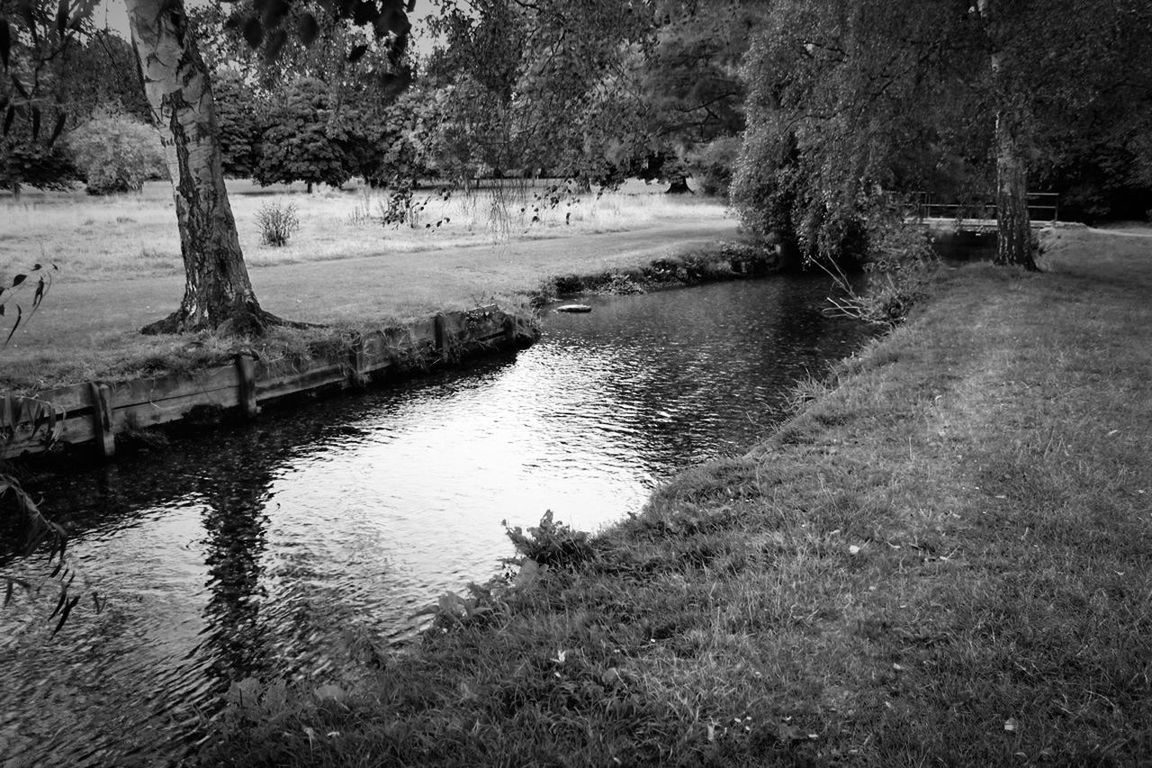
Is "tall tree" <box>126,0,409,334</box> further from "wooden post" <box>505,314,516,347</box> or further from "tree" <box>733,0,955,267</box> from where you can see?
"tree" <box>733,0,955,267</box>

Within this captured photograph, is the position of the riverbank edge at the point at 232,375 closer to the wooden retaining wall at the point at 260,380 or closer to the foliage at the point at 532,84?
the wooden retaining wall at the point at 260,380

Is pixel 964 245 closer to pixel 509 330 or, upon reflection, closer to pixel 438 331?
pixel 509 330

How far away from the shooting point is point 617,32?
6.92 meters

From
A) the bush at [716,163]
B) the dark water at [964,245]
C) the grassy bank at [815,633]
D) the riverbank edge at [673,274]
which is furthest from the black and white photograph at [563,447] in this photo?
the bush at [716,163]

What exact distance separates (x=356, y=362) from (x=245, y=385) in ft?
6.82

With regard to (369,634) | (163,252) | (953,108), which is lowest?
(369,634)

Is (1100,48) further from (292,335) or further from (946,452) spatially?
(292,335)

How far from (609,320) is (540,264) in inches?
239

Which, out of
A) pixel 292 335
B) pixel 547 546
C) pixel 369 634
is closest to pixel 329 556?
pixel 369 634

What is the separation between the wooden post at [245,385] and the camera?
1190cm

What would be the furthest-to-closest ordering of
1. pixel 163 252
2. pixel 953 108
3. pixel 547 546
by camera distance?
1. pixel 163 252
2. pixel 953 108
3. pixel 547 546

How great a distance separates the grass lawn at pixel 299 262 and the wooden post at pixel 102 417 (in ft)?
2.02

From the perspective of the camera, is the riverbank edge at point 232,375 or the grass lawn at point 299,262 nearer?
the riverbank edge at point 232,375

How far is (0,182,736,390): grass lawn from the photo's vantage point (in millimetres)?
11398
